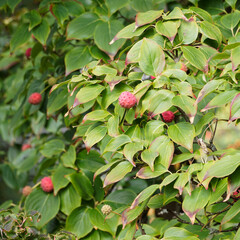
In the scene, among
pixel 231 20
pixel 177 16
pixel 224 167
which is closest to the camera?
pixel 224 167

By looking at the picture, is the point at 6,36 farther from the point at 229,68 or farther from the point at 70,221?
the point at 229,68

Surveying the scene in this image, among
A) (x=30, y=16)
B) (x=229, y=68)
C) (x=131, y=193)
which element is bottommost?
(x=131, y=193)

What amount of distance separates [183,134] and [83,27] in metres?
0.65

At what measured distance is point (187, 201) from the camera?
0.98m

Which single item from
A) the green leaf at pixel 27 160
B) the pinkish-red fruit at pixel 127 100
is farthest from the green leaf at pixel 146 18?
the green leaf at pixel 27 160

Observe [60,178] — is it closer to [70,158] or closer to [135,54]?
[70,158]

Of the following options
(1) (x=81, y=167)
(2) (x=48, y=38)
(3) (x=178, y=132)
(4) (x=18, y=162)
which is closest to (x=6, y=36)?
(4) (x=18, y=162)

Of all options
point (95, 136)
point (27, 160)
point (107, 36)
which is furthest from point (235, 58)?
point (27, 160)

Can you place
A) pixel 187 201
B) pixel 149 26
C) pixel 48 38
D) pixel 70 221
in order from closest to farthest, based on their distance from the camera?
pixel 187 201, pixel 149 26, pixel 70 221, pixel 48 38

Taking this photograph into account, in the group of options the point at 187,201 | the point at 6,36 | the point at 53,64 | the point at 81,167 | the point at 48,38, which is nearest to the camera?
the point at 187,201

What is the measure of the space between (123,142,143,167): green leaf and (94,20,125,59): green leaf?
1.47ft

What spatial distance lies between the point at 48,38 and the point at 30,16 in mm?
120

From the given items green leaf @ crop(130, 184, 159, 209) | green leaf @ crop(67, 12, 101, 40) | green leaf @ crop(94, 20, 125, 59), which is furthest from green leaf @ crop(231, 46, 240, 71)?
green leaf @ crop(67, 12, 101, 40)

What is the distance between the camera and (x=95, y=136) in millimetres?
1104
